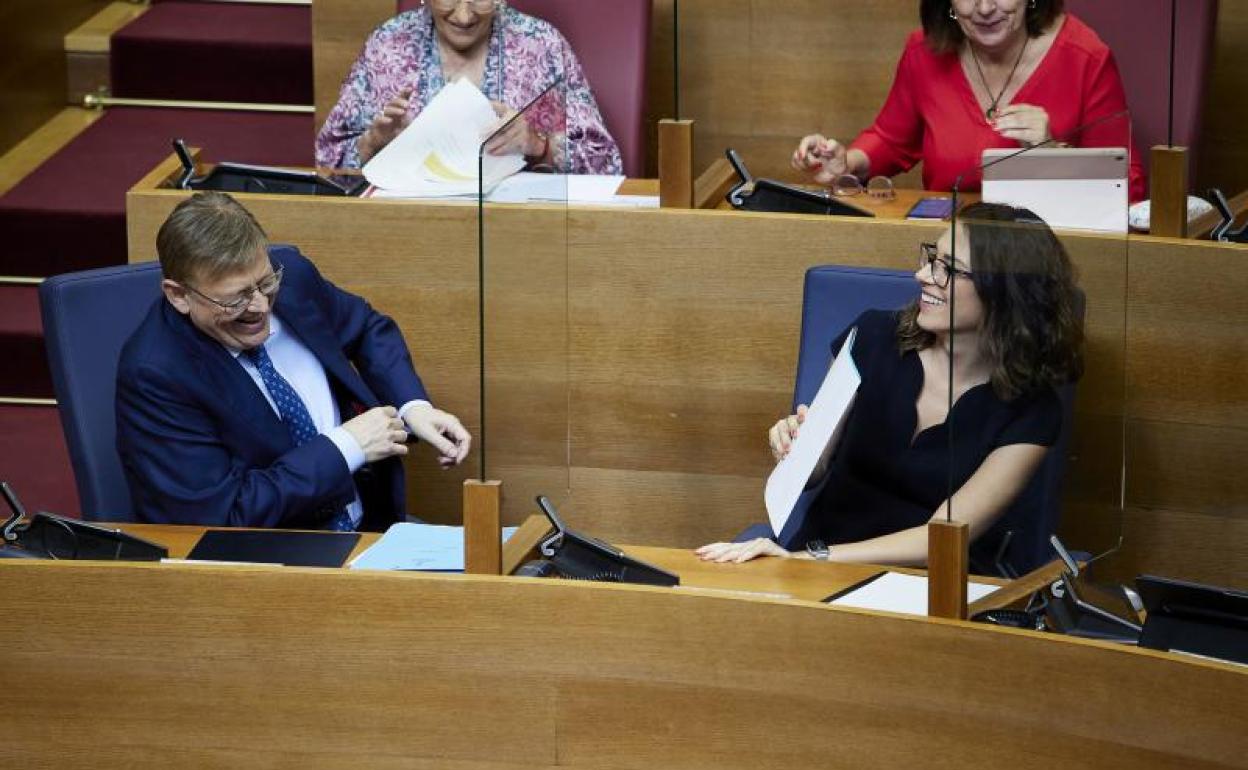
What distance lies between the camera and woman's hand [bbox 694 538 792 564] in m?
2.55

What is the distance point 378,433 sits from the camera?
115 inches

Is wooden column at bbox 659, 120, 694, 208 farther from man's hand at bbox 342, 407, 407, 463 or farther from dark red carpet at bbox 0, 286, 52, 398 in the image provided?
dark red carpet at bbox 0, 286, 52, 398

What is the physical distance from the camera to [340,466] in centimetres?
288

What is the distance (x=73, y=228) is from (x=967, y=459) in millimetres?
2868

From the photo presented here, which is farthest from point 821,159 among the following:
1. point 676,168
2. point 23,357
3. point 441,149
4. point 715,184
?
point 23,357

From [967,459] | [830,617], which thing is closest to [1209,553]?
[967,459]

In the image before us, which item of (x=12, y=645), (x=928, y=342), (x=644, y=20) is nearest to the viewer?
(x=12, y=645)

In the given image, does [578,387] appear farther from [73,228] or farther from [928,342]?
[73,228]

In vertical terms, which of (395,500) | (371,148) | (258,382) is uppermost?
(371,148)

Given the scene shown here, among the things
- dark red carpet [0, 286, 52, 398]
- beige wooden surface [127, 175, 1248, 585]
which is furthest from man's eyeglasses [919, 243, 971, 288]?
dark red carpet [0, 286, 52, 398]

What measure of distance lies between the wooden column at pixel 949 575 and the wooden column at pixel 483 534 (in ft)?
1.55

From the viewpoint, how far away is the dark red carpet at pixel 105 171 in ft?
15.2

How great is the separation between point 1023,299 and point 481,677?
0.70m

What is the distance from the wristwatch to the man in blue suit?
596 mm
